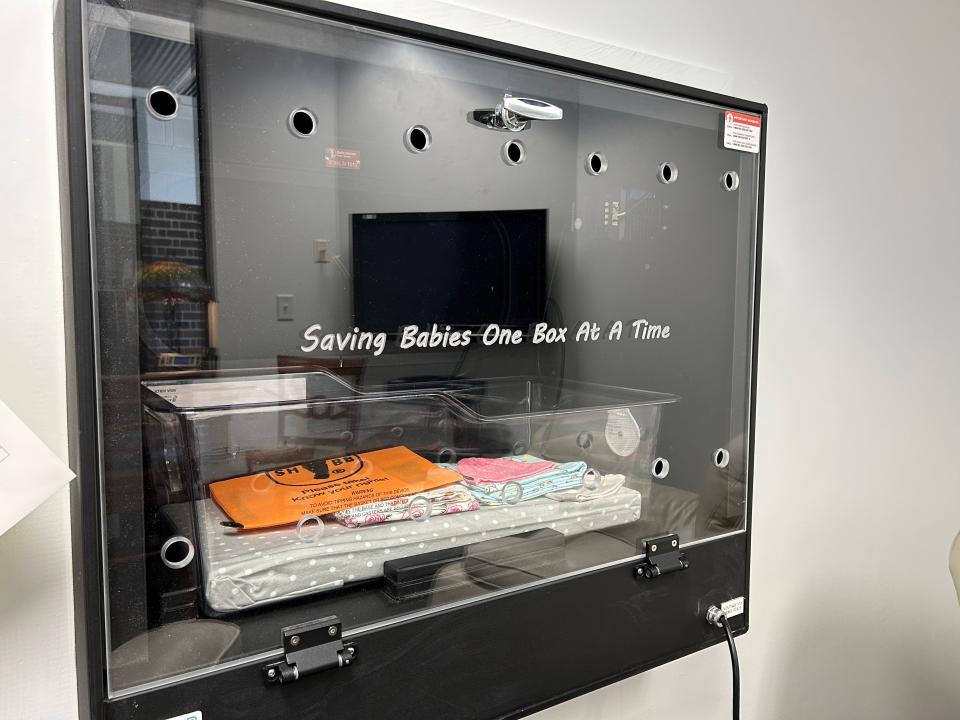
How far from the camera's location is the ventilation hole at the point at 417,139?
59cm

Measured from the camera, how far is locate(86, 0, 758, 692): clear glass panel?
0.49 m

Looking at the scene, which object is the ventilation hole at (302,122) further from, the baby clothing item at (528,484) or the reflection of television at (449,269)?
the baby clothing item at (528,484)

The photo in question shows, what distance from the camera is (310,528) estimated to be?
0.57 metres

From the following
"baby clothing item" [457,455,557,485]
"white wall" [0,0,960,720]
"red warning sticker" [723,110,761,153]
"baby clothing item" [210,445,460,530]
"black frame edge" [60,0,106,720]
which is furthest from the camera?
"white wall" [0,0,960,720]

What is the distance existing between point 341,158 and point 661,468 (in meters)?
0.47

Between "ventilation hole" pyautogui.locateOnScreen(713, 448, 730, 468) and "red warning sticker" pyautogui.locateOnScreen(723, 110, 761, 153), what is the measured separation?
340 mm

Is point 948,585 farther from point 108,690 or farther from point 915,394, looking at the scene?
point 108,690

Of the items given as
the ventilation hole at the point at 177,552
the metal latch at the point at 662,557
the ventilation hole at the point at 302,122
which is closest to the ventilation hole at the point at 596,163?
the ventilation hole at the point at 302,122

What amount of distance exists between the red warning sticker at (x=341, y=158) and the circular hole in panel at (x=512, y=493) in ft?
1.03

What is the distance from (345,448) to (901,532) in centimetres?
122

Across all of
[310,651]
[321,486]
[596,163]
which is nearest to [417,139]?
[596,163]

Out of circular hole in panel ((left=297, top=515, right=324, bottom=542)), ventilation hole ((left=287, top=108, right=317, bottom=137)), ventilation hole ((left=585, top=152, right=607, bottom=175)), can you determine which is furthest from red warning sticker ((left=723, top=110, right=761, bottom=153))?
Answer: circular hole in panel ((left=297, top=515, right=324, bottom=542))

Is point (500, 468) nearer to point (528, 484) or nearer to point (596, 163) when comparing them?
point (528, 484)

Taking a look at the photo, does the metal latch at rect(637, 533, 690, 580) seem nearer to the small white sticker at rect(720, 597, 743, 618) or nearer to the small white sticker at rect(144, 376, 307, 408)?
the small white sticker at rect(720, 597, 743, 618)
